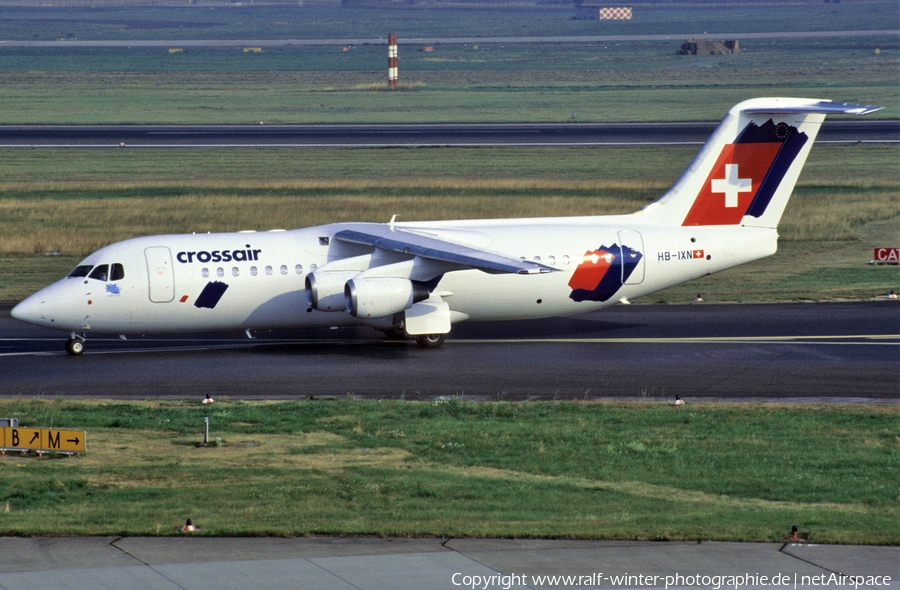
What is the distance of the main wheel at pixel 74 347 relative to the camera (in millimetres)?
31781

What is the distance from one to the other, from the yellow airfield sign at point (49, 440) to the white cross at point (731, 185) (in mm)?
20029

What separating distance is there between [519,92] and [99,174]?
55.0m

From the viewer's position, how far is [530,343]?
33.2 m

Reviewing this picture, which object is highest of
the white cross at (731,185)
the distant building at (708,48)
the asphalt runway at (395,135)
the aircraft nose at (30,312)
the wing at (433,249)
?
the distant building at (708,48)

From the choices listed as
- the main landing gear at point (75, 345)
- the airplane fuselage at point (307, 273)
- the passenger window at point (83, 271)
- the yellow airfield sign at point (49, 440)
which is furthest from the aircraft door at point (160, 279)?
the yellow airfield sign at point (49, 440)

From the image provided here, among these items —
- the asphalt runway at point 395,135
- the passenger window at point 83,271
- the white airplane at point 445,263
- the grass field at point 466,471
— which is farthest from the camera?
the asphalt runway at point 395,135

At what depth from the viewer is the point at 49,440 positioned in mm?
21438

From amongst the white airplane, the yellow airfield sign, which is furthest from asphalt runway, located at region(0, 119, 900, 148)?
the yellow airfield sign

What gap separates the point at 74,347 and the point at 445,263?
969 cm

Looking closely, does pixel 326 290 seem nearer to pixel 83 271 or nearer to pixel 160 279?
pixel 160 279

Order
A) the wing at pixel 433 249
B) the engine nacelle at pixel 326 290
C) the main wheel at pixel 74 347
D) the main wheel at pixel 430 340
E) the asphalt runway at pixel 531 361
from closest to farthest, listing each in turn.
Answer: the asphalt runway at pixel 531 361
the wing at pixel 433 249
the engine nacelle at pixel 326 290
the main wheel at pixel 74 347
the main wheel at pixel 430 340

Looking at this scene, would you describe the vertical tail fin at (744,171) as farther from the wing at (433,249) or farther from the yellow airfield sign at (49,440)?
the yellow airfield sign at (49,440)

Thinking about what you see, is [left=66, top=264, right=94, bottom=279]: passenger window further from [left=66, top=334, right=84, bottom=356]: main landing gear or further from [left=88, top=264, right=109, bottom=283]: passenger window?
[left=66, top=334, right=84, bottom=356]: main landing gear

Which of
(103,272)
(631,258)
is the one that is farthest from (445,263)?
(103,272)
